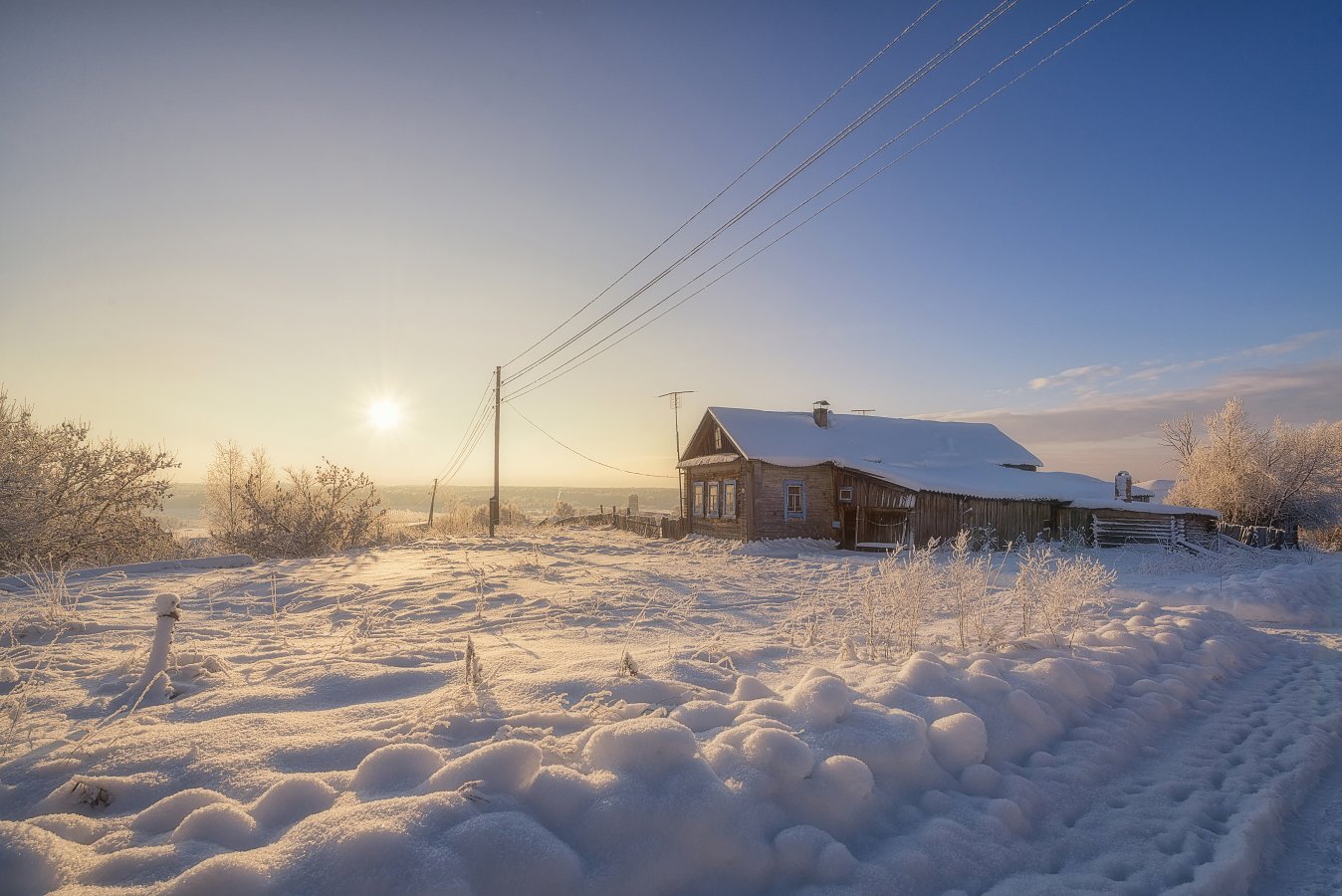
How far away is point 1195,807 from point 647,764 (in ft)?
9.88

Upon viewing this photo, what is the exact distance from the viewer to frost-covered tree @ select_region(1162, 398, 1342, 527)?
859 inches

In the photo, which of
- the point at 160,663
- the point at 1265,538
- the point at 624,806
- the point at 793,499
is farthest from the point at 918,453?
the point at 160,663

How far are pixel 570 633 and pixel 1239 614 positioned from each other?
32.2ft

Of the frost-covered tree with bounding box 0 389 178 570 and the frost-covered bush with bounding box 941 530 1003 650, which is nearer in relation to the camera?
the frost-covered bush with bounding box 941 530 1003 650

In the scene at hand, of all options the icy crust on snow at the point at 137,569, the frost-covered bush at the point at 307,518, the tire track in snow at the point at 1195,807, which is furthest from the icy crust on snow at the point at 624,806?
the frost-covered bush at the point at 307,518

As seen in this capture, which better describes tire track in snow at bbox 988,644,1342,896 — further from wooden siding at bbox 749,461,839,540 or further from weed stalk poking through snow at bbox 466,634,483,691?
wooden siding at bbox 749,461,839,540

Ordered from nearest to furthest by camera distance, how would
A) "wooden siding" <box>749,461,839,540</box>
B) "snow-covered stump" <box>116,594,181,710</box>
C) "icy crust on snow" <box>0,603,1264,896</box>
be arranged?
1. "icy crust on snow" <box>0,603,1264,896</box>
2. "snow-covered stump" <box>116,594,181,710</box>
3. "wooden siding" <box>749,461,839,540</box>

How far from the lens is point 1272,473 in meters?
22.2

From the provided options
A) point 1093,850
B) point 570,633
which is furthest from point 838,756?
point 570,633

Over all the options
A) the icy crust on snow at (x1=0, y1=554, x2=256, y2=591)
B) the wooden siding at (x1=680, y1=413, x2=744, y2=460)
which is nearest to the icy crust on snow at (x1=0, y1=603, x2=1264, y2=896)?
the icy crust on snow at (x1=0, y1=554, x2=256, y2=591)

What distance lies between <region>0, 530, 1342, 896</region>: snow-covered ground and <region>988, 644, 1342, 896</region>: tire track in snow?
2cm

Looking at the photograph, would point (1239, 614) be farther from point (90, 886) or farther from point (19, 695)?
point (19, 695)

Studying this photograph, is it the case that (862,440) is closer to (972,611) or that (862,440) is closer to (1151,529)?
(1151,529)

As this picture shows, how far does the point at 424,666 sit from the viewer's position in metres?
4.63
